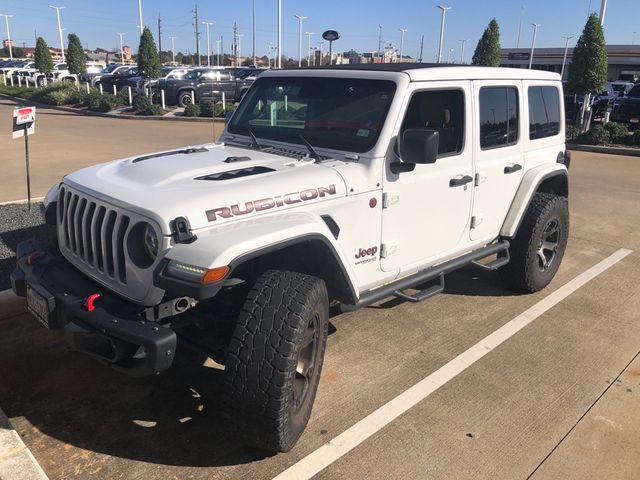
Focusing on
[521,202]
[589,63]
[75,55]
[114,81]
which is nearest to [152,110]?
[114,81]

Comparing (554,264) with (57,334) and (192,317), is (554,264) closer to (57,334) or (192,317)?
(192,317)

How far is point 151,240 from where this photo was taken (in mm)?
2752

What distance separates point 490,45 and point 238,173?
27373 mm

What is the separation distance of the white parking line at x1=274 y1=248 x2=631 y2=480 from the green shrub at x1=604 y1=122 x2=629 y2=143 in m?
12.0

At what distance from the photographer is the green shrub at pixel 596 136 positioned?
15.3 metres

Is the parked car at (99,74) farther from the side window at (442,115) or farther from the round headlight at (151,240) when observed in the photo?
the round headlight at (151,240)

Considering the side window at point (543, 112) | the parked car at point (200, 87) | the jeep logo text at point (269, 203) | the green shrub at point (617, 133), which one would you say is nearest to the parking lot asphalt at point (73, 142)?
the parked car at point (200, 87)

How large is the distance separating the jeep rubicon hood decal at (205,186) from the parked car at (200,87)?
21.6m

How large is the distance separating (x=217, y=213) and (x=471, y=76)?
2385mm

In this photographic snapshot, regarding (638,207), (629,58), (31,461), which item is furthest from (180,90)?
(629,58)

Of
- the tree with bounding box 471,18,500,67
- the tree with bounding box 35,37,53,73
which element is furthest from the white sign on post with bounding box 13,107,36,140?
the tree with bounding box 35,37,53,73

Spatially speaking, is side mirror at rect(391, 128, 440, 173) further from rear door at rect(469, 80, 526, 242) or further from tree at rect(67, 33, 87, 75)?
tree at rect(67, 33, 87, 75)

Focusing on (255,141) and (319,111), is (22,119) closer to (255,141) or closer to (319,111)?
(255,141)

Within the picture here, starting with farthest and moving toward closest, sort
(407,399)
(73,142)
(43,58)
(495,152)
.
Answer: (43,58) < (73,142) < (495,152) < (407,399)
